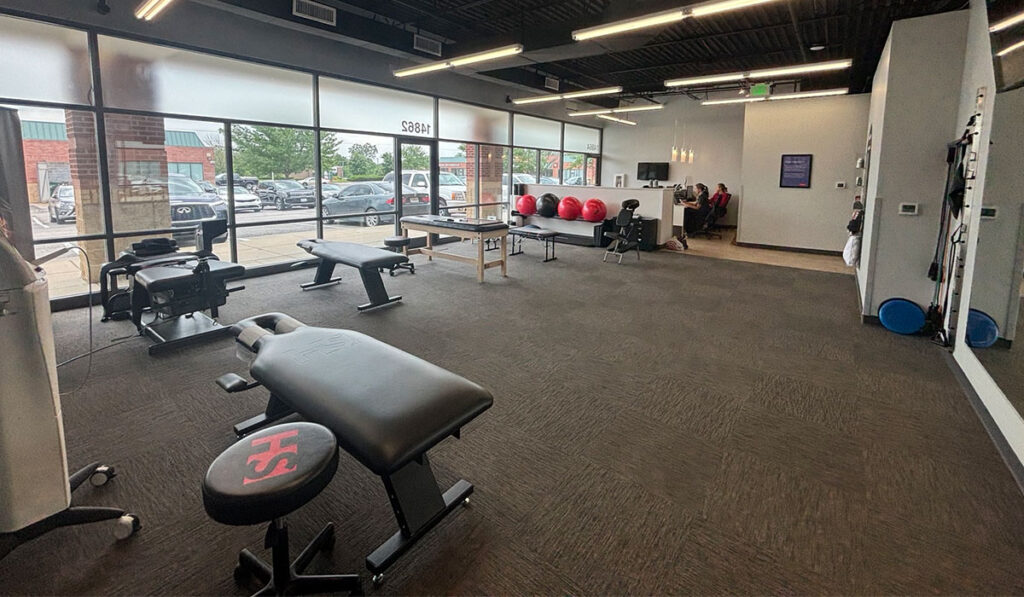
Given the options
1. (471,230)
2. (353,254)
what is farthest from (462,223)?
(353,254)

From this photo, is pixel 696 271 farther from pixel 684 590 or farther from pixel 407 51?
pixel 684 590

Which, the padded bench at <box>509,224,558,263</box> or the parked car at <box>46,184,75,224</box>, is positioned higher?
the parked car at <box>46,184,75,224</box>

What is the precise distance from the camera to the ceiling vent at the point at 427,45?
699 centimetres

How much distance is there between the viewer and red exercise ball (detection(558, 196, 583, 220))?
9133 mm

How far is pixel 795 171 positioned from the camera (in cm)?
914

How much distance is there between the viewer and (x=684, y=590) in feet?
5.63

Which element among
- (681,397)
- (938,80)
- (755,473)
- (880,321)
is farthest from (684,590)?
(938,80)

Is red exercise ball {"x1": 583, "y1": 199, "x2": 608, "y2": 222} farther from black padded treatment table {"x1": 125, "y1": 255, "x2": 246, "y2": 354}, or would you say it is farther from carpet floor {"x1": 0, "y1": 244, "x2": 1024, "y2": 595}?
black padded treatment table {"x1": 125, "y1": 255, "x2": 246, "y2": 354}

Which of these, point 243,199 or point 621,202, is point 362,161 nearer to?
point 243,199

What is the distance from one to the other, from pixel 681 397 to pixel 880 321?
9.37 feet

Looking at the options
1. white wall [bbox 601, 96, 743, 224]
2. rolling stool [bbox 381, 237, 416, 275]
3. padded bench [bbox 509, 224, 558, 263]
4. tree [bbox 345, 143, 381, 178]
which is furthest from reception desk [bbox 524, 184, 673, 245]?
white wall [bbox 601, 96, 743, 224]

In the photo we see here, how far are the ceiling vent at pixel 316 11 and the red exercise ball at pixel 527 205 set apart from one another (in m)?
4.45

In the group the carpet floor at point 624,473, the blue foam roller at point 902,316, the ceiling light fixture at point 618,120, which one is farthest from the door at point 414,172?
the blue foam roller at point 902,316

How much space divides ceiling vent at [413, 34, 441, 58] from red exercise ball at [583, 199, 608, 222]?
3521mm
